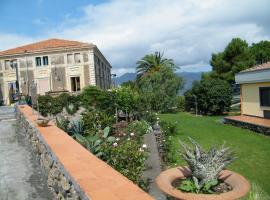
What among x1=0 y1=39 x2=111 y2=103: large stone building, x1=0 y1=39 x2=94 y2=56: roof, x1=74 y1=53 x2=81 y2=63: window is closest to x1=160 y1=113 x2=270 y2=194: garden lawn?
x1=0 y1=39 x2=111 y2=103: large stone building

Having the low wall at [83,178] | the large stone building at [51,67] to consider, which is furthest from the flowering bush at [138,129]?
the large stone building at [51,67]

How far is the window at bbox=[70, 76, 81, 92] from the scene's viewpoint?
4484cm

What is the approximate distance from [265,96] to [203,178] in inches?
746

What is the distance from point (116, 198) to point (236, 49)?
44274 millimetres

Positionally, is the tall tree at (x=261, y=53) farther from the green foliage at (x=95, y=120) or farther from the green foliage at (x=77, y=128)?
the green foliage at (x=77, y=128)

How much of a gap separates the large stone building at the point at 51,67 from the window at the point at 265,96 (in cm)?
2484

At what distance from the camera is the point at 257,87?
23.5m

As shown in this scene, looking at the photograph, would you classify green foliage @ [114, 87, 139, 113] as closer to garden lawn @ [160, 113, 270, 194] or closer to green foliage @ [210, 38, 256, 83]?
garden lawn @ [160, 113, 270, 194]

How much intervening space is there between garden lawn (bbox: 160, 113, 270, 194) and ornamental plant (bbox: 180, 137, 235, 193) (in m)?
1.65

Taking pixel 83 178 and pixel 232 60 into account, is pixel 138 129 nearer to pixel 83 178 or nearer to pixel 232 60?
pixel 83 178

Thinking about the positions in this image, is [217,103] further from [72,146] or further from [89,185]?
[89,185]

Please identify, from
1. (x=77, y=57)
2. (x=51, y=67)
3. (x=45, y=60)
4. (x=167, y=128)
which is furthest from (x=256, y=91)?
(x=45, y=60)

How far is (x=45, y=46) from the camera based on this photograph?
4488 cm

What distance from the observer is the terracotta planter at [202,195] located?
4349mm
